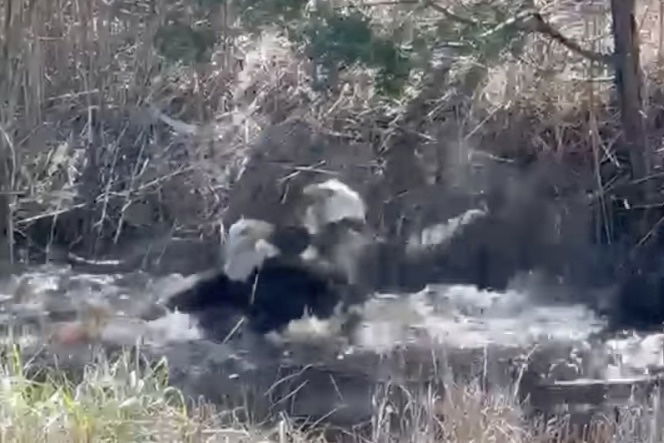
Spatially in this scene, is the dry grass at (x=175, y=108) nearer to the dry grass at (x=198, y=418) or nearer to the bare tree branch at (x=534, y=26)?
the bare tree branch at (x=534, y=26)

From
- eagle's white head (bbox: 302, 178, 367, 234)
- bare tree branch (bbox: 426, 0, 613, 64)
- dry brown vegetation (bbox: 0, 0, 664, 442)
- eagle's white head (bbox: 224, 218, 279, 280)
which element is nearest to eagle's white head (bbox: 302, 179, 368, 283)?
eagle's white head (bbox: 302, 178, 367, 234)

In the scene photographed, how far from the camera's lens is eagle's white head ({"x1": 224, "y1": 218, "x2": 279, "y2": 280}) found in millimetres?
6539

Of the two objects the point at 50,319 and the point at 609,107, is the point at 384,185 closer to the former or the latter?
the point at 609,107

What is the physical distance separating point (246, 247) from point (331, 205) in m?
0.46

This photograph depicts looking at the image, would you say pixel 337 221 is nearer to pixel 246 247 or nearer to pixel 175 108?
pixel 246 247

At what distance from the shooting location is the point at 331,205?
22.6ft

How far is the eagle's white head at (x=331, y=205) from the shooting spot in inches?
269

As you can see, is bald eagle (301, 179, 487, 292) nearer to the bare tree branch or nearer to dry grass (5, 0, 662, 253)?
dry grass (5, 0, 662, 253)

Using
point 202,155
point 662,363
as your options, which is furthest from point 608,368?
point 202,155

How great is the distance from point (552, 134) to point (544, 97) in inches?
6.6

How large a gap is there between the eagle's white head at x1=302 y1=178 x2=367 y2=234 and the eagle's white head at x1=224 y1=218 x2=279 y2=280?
0.19 m

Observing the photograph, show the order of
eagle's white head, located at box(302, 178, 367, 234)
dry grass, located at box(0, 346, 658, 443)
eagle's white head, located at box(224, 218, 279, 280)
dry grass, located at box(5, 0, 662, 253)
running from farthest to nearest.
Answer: dry grass, located at box(5, 0, 662, 253) < eagle's white head, located at box(302, 178, 367, 234) < eagle's white head, located at box(224, 218, 279, 280) < dry grass, located at box(0, 346, 658, 443)

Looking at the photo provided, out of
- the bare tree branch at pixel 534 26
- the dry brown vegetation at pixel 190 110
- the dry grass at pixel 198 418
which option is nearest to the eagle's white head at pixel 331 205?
the dry brown vegetation at pixel 190 110

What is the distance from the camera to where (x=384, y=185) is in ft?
23.1
